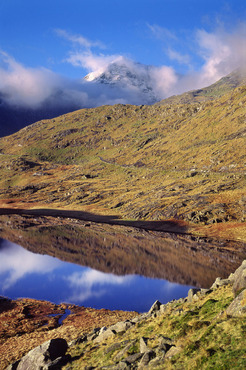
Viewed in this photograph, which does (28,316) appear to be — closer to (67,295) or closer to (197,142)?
(67,295)

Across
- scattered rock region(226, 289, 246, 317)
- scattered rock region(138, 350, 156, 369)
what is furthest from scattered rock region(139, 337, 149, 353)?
scattered rock region(226, 289, 246, 317)

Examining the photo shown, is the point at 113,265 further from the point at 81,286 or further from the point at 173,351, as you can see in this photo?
the point at 173,351

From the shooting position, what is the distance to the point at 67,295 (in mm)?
46625

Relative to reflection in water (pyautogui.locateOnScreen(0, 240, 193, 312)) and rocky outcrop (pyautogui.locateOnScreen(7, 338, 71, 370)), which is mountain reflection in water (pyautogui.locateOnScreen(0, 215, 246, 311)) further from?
rocky outcrop (pyautogui.locateOnScreen(7, 338, 71, 370))

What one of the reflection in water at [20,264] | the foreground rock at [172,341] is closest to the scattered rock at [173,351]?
the foreground rock at [172,341]

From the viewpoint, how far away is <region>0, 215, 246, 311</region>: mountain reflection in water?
45.9m

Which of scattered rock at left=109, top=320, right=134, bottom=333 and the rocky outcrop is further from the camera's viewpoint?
scattered rock at left=109, top=320, right=134, bottom=333

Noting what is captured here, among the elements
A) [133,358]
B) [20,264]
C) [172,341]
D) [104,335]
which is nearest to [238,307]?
[172,341]

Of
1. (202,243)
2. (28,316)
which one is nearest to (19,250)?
(28,316)

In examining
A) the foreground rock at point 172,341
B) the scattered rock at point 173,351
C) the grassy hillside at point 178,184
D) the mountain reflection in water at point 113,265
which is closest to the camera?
the foreground rock at point 172,341

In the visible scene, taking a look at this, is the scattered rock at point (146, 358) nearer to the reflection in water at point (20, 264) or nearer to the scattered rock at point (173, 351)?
the scattered rock at point (173, 351)

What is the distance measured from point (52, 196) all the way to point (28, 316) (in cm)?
12215

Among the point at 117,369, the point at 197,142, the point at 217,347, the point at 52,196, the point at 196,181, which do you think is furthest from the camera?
the point at 197,142

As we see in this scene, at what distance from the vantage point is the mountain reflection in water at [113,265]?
151 feet
